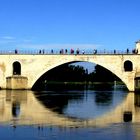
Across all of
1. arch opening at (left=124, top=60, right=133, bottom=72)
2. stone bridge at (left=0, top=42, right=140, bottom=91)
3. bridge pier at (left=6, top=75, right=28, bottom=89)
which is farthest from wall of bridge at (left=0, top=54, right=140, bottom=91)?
arch opening at (left=124, top=60, right=133, bottom=72)

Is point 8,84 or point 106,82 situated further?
point 106,82

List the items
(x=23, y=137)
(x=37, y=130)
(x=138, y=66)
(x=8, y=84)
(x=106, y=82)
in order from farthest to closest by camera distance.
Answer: (x=106, y=82), (x=8, y=84), (x=138, y=66), (x=37, y=130), (x=23, y=137)

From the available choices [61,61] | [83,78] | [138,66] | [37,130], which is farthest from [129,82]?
[83,78]

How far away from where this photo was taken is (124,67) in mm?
72625

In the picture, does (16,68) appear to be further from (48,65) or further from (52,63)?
(52,63)

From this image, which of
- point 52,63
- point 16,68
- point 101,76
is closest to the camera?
point 52,63

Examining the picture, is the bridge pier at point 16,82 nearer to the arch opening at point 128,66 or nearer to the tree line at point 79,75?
the arch opening at point 128,66

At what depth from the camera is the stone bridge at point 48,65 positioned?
7031 centimetres

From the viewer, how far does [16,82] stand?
7375 cm

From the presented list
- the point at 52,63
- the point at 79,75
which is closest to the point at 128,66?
the point at 52,63

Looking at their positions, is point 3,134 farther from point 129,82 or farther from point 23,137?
point 129,82

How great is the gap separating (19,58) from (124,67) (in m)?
16.8

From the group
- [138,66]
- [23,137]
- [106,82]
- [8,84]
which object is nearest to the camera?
[23,137]

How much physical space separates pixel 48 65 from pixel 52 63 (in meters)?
0.71
